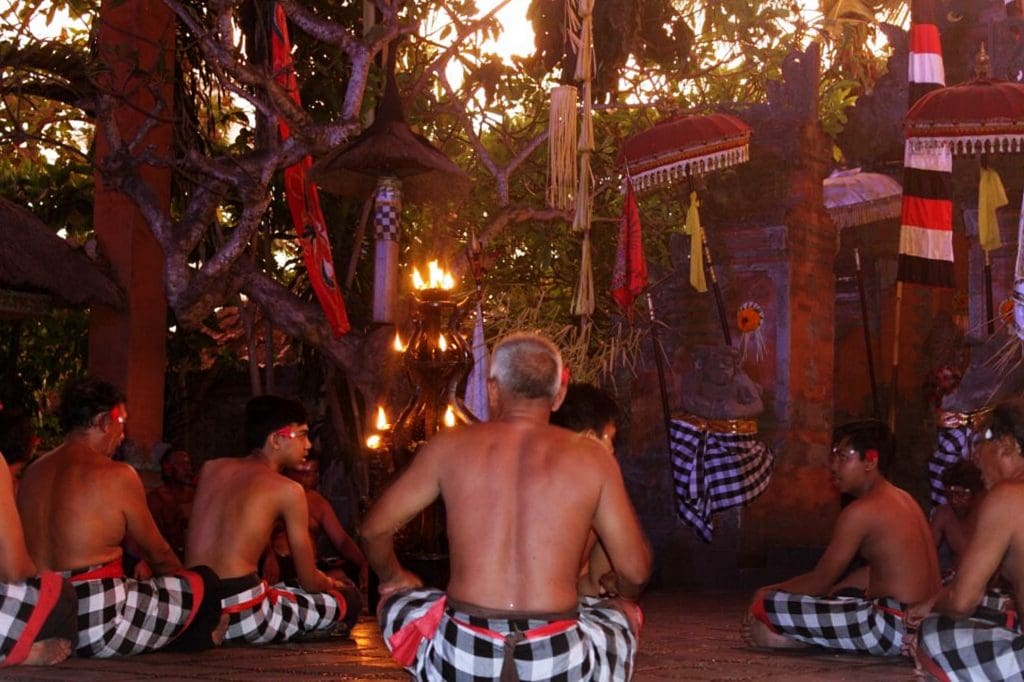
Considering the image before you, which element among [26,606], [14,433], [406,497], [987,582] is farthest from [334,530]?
[987,582]

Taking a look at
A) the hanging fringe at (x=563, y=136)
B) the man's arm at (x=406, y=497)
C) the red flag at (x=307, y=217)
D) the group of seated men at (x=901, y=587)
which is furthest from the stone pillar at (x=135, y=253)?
the man's arm at (x=406, y=497)

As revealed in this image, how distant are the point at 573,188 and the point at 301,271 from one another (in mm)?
3189

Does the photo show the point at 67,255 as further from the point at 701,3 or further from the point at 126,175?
the point at 701,3

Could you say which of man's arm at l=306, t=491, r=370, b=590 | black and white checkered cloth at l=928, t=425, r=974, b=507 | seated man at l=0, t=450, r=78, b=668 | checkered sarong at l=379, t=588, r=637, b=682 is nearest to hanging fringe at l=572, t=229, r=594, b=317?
man's arm at l=306, t=491, r=370, b=590

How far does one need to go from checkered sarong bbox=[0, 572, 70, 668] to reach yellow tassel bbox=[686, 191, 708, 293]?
6.93m

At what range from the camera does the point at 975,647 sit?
5.55 m

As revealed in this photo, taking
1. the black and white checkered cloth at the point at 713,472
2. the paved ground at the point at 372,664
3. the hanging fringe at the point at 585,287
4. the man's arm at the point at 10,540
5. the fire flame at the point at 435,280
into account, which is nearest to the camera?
the man's arm at the point at 10,540

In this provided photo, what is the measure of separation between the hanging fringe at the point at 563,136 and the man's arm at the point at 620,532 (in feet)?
18.4

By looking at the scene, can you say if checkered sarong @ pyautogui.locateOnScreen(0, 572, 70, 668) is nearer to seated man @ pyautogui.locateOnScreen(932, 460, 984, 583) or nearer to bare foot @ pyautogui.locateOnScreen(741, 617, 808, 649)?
bare foot @ pyautogui.locateOnScreen(741, 617, 808, 649)

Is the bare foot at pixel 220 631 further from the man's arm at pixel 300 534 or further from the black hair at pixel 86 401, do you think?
the black hair at pixel 86 401

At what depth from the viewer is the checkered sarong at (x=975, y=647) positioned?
18.1ft

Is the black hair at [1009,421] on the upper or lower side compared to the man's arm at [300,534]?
upper

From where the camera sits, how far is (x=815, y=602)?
7.54m

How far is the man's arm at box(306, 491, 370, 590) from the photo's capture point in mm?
9047
